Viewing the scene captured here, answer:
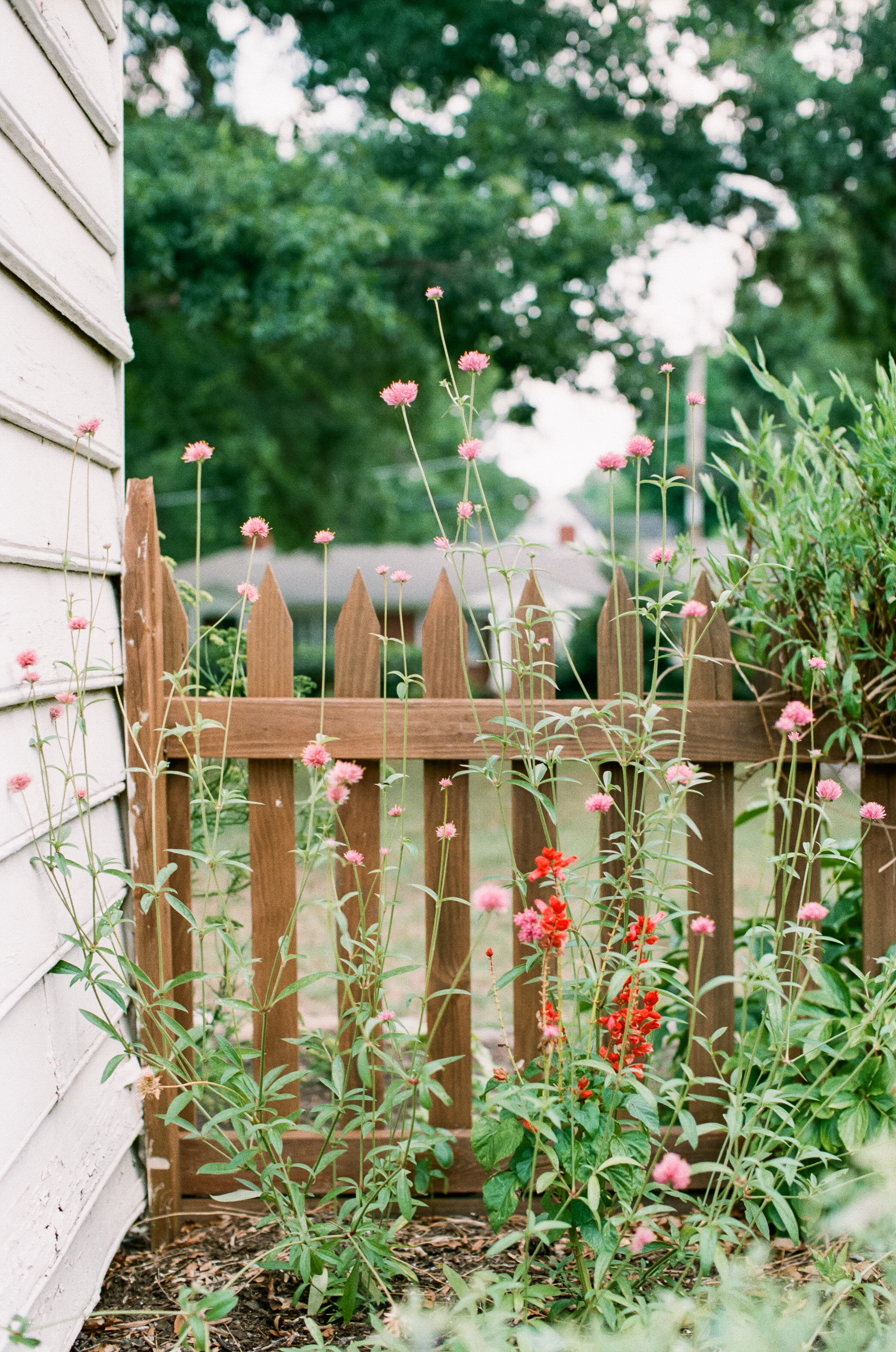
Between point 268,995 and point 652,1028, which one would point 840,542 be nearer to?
point 652,1028

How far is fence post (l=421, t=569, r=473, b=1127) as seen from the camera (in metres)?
1.95

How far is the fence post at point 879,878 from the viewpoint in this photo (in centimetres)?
194

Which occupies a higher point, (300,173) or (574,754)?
(300,173)

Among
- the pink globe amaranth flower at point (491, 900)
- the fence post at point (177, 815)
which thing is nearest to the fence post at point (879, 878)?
the pink globe amaranth flower at point (491, 900)

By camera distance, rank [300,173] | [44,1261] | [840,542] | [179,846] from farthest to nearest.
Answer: [300,173]
[179,846]
[840,542]
[44,1261]

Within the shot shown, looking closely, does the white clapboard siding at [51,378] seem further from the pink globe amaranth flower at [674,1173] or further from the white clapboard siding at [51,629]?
the pink globe amaranth flower at [674,1173]

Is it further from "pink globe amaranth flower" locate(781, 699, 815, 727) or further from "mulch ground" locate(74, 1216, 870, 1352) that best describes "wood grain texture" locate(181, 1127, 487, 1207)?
"pink globe amaranth flower" locate(781, 699, 815, 727)

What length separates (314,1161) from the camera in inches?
77.0

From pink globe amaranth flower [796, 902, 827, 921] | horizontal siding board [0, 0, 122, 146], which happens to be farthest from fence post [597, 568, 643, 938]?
horizontal siding board [0, 0, 122, 146]

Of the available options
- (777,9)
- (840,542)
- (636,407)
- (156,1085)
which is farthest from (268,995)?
(777,9)

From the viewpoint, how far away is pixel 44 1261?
139 centimetres

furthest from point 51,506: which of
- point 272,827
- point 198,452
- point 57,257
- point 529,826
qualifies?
point 529,826

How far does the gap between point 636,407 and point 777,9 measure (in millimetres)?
4311

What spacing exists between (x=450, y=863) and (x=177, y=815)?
22.2 inches
